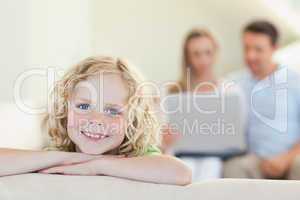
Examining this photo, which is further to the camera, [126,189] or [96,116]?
[96,116]

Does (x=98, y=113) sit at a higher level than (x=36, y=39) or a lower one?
lower

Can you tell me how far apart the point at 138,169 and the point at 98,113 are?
0.20m

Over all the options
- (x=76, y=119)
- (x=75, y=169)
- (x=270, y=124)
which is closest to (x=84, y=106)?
(x=76, y=119)

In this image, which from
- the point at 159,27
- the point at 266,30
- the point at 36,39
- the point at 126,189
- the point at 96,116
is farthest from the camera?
the point at 159,27

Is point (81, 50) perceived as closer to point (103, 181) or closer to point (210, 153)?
point (210, 153)

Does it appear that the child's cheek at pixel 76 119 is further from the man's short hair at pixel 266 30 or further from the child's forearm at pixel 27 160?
the man's short hair at pixel 266 30

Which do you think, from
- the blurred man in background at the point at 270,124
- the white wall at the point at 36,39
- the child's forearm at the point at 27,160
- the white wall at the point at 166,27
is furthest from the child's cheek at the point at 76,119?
the white wall at the point at 166,27

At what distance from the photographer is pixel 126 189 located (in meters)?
0.99

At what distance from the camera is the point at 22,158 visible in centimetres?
105

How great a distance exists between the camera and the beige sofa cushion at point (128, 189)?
0.97 m

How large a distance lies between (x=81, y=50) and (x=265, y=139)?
1.14 metres

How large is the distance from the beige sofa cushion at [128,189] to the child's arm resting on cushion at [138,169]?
2 cm

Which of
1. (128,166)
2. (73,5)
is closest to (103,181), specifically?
(128,166)

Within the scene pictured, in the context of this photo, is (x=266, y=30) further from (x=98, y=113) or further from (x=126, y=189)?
(x=126, y=189)
